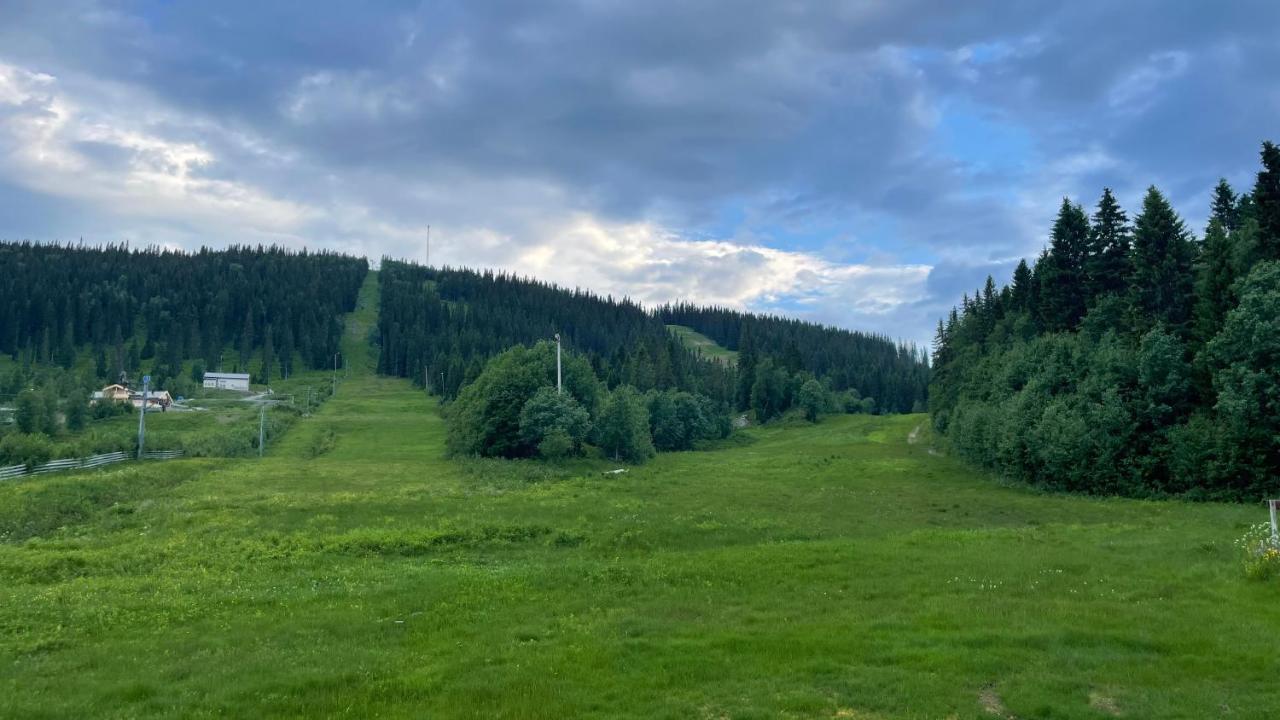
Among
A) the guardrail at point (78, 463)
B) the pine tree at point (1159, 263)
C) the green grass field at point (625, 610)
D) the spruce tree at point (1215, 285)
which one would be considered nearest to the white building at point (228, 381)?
the guardrail at point (78, 463)

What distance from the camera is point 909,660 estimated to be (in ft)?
46.8

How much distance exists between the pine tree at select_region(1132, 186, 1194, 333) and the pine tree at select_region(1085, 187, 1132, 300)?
851 cm

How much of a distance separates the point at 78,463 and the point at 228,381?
430 ft

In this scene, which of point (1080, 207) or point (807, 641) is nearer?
point (807, 641)

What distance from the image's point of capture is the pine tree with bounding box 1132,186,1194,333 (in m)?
56.9

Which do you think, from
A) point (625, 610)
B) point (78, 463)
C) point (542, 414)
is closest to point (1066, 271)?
point (542, 414)

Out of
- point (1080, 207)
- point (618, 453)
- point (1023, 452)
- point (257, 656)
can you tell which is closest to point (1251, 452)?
point (1023, 452)

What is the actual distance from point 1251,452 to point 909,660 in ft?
130

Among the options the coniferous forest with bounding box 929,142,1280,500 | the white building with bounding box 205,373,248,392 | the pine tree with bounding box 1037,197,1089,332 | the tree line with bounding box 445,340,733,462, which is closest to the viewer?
the coniferous forest with bounding box 929,142,1280,500

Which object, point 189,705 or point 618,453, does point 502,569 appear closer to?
point 189,705

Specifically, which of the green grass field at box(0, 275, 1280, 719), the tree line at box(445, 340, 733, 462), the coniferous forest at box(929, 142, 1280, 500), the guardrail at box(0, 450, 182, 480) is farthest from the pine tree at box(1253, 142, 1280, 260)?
the guardrail at box(0, 450, 182, 480)

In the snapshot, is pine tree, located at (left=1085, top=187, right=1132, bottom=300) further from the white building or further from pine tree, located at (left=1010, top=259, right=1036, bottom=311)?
the white building

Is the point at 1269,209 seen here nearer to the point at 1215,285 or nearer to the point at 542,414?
the point at 1215,285

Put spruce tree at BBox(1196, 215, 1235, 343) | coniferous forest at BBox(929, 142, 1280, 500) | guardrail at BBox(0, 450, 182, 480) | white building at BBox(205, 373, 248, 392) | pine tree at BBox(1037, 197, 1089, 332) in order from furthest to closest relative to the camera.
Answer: white building at BBox(205, 373, 248, 392), pine tree at BBox(1037, 197, 1089, 332), guardrail at BBox(0, 450, 182, 480), spruce tree at BBox(1196, 215, 1235, 343), coniferous forest at BBox(929, 142, 1280, 500)
